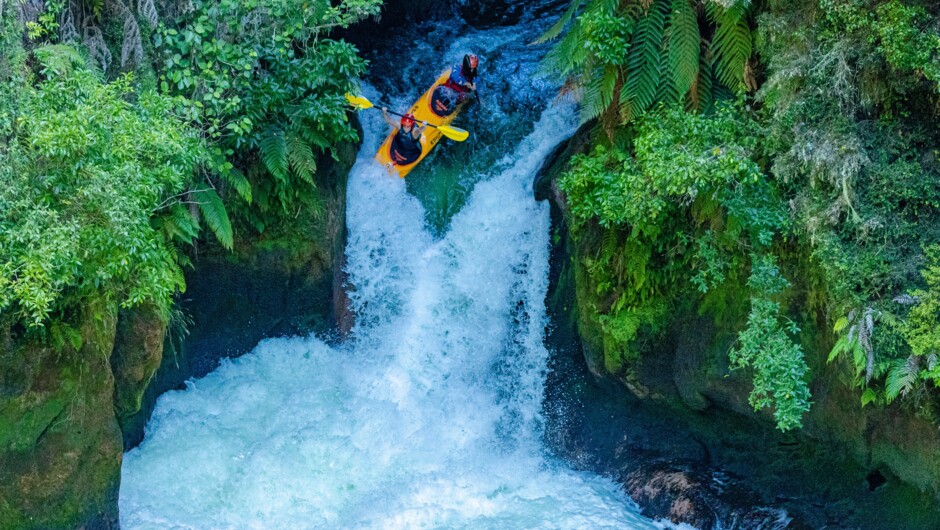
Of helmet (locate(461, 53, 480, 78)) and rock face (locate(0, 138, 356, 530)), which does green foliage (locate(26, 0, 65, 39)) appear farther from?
helmet (locate(461, 53, 480, 78))

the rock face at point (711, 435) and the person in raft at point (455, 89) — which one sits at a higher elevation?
the person in raft at point (455, 89)

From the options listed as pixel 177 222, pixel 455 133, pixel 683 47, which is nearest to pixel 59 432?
pixel 177 222

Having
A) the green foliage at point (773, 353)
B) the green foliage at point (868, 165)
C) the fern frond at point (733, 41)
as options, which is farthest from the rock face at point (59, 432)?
the green foliage at point (868, 165)

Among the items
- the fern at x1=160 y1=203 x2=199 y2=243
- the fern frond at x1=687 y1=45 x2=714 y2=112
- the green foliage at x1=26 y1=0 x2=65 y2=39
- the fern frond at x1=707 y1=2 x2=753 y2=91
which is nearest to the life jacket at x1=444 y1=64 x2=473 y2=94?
the fern frond at x1=687 y1=45 x2=714 y2=112

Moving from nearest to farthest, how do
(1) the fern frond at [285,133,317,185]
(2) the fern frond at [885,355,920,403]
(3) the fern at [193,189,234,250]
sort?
(2) the fern frond at [885,355,920,403] < (3) the fern at [193,189,234,250] < (1) the fern frond at [285,133,317,185]

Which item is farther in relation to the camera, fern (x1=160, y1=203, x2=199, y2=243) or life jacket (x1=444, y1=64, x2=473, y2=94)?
life jacket (x1=444, y1=64, x2=473, y2=94)

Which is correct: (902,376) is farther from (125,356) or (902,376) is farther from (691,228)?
(125,356)

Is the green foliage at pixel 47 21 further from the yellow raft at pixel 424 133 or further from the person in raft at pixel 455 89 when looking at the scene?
the person in raft at pixel 455 89
